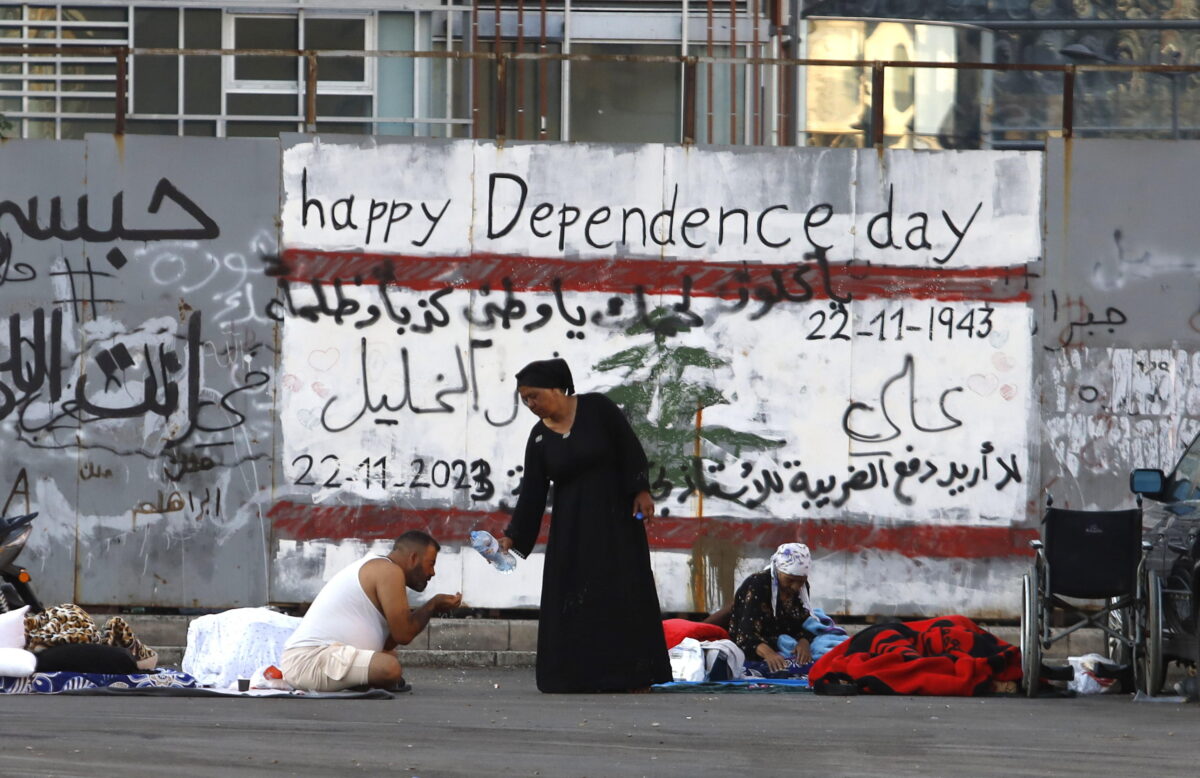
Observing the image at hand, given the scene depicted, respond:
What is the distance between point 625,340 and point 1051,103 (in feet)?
11.1

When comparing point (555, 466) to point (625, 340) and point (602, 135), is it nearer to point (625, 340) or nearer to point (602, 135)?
point (625, 340)

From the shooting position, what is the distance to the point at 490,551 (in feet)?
32.7

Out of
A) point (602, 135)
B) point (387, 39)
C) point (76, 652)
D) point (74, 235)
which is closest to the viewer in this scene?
point (76, 652)

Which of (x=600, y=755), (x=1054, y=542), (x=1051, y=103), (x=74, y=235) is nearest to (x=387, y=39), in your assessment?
(x=74, y=235)

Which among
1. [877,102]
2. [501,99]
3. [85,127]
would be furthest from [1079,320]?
[85,127]

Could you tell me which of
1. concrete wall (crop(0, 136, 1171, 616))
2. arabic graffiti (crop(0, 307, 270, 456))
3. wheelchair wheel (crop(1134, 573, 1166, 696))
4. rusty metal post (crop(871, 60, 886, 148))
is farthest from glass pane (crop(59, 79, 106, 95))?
wheelchair wheel (crop(1134, 573, 1166, 696))

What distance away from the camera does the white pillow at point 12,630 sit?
Result: 9703 millimetres

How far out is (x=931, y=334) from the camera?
43.0 feet

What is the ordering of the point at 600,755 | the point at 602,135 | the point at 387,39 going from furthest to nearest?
1. the point at 387,39
2. the point at 602,135
3. the point at 600,755

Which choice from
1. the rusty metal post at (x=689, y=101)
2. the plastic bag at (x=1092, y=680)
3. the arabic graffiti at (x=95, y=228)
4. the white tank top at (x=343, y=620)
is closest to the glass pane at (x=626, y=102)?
the rusty metal post at (x=689, y=101)

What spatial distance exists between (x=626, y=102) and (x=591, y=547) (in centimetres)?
511

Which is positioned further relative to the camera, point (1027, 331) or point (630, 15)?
point (630, 15)

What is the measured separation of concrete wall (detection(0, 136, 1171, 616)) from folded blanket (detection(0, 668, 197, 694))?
3.16 m

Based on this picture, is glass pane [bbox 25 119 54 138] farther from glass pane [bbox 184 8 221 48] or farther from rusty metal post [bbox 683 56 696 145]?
rusty metal post [bbox 683 56 696 145]
